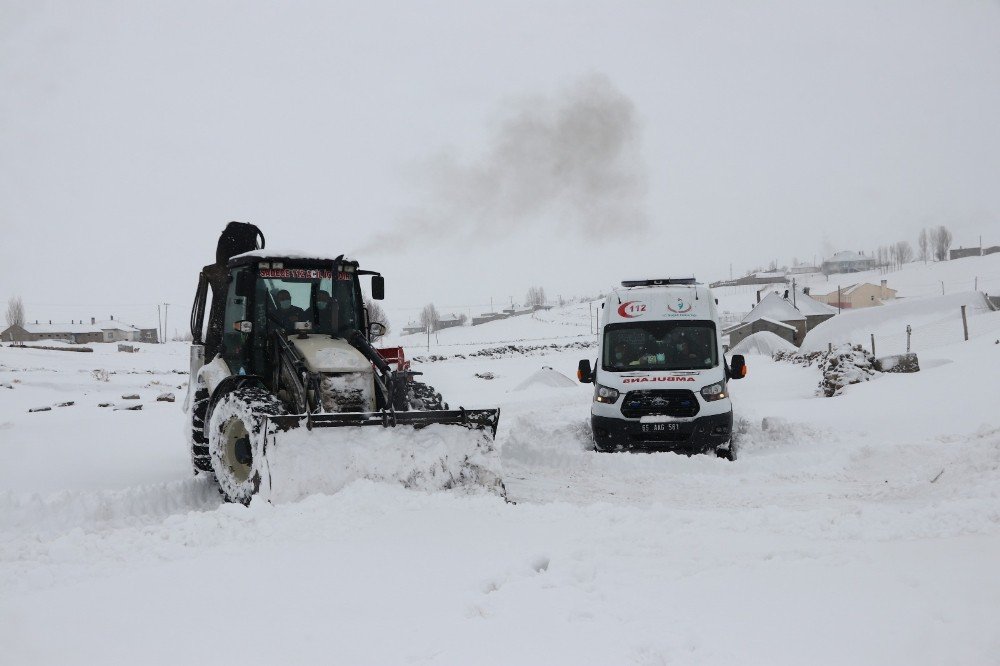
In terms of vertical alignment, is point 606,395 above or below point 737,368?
below

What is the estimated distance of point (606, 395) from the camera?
10.3m

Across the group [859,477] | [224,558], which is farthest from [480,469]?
[859,477]

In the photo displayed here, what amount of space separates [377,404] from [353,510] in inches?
67.6

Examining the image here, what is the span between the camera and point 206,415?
25.1 feet

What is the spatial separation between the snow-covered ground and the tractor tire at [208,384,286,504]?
0.72 metres

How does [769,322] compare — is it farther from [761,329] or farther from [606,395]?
[606,395]

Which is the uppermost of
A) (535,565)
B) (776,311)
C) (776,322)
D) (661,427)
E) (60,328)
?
(60,328)

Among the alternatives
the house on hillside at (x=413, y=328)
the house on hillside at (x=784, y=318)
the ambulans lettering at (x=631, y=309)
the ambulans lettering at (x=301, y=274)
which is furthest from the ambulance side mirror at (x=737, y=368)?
the house on hillside at (x=413, y=328)

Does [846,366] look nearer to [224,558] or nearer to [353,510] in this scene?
[353,510]

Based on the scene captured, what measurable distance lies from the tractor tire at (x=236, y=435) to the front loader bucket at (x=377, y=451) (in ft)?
1.59

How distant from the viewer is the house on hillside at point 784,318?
46094 mm

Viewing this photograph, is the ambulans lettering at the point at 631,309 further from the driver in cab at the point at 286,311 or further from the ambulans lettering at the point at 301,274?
the driver in cab at the point at 286,311

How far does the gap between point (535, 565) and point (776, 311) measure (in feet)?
159

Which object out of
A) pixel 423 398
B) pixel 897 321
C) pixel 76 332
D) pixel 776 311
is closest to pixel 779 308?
pixel 776 311
